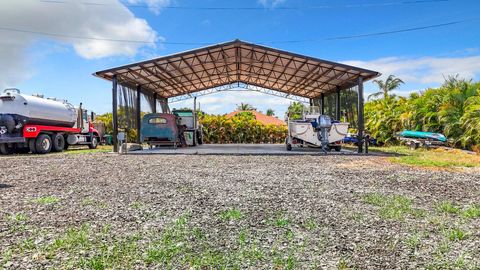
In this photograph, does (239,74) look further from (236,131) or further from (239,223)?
(239,223)

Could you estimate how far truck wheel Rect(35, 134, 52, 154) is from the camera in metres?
16.3

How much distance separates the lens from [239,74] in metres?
24.2

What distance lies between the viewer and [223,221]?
425 cm

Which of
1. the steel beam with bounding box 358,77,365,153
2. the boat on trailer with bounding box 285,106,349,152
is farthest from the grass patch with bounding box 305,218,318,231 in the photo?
the steel beam with bounding box 358,77,365,153

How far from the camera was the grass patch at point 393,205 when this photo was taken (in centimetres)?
455

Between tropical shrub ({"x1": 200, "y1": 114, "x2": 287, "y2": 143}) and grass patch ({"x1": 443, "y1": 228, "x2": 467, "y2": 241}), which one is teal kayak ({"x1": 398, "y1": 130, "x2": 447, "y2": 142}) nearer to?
tropical shrub ({"x1": 200, "y1": 114, "x2": 287, "y2": 143})

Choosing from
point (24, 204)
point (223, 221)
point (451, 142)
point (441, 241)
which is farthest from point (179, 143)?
point (441, 241)

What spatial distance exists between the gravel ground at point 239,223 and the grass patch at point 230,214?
0.04 feet

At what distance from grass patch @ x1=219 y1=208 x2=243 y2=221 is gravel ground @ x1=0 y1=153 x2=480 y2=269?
0.01 metres

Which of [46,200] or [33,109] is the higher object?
[33,109]

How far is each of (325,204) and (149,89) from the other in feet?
63.0

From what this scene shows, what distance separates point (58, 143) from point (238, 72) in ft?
37.2

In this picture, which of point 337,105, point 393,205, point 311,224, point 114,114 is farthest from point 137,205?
point 337,105

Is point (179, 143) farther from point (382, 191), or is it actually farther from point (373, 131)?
point (382, 191)
